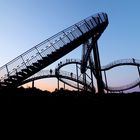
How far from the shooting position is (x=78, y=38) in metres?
17.8

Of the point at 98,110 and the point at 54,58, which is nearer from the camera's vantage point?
the point at 98,110

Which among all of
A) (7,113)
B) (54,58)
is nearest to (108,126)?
(7,113)

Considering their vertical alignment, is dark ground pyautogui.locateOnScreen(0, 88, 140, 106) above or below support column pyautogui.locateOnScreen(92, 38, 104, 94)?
below

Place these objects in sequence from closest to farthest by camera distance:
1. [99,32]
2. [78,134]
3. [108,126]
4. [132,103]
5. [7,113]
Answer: [7,113] → [78,134] → [108,126] → [132,103] → [99,32]

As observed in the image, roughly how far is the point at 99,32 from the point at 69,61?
10.3m

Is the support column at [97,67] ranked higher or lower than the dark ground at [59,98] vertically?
higher

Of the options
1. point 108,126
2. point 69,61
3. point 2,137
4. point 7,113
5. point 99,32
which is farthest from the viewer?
point 69,61

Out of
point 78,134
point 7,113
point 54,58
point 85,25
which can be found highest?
point 85,25

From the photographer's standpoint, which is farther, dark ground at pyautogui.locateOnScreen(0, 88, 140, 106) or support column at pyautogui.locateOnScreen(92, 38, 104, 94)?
support column at pyautogui.locateOnScreen(92, 38, 104, 94)

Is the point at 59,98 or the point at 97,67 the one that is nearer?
the point at 59,98

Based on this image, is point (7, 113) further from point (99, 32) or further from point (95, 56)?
point (99, 32)

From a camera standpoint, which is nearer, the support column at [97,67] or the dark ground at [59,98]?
the dark ground at [59,98]

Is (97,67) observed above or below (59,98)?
above

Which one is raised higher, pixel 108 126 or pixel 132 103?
pixel 132 103
